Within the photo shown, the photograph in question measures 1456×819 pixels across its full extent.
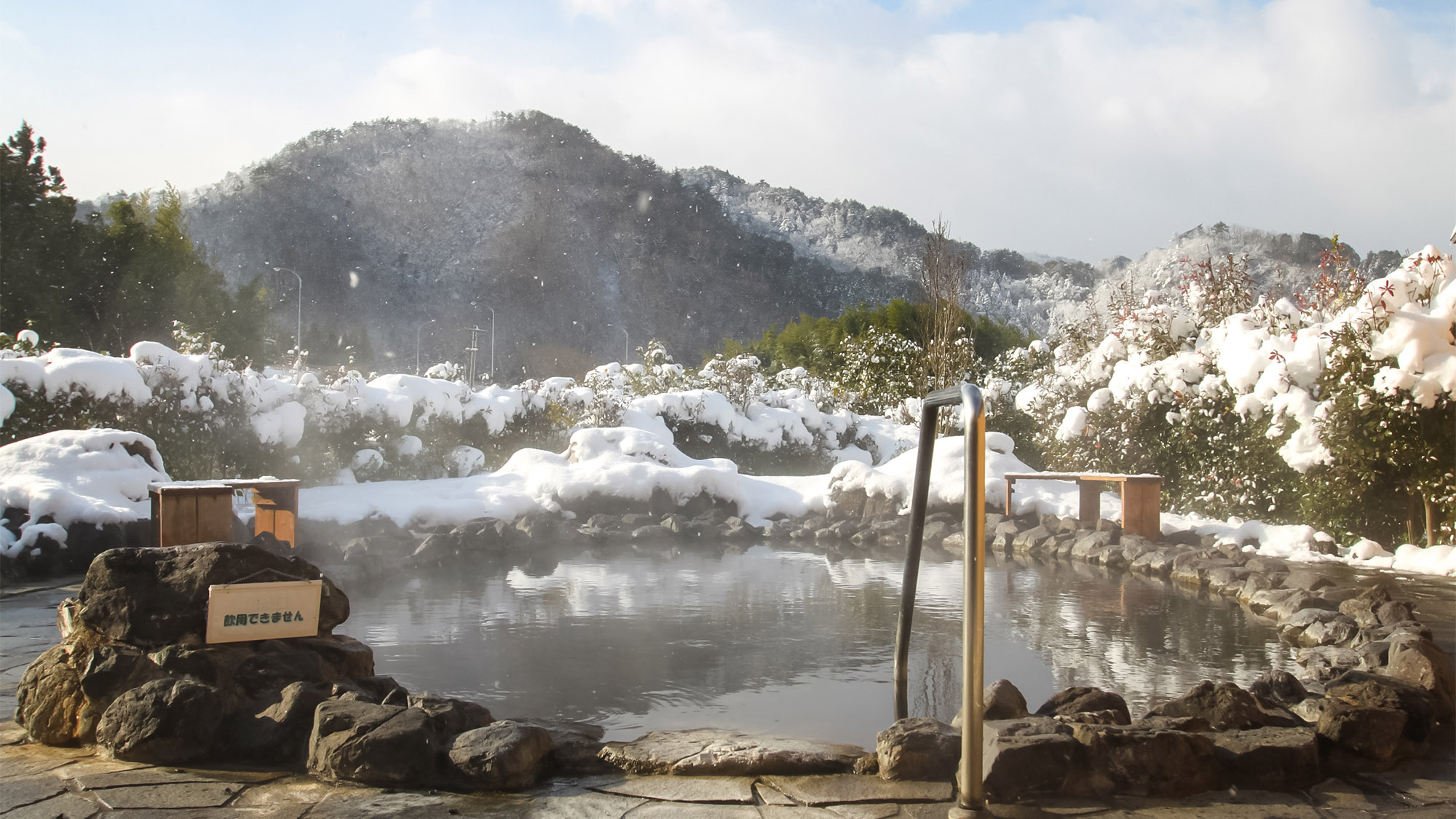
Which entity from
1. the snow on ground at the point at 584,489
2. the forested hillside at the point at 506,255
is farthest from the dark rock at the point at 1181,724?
the forested hillside at the point at 506,255

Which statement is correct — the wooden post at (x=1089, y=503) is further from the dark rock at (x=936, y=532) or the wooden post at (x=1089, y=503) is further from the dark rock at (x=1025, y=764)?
the dark rock at (x=1025, y=764)

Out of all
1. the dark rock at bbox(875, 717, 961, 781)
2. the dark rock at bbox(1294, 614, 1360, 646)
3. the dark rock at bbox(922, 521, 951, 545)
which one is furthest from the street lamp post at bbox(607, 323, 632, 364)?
the dark rock at bbox(875, 717, 961, 781)

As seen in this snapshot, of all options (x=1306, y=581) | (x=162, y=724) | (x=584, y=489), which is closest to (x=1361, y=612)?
(x=1306, y=581)

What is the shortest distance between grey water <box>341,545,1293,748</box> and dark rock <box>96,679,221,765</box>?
3.51ft

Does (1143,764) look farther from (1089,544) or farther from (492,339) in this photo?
(492,339)

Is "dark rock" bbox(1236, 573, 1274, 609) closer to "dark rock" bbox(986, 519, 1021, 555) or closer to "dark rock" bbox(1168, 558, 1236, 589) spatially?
"dark rock" bbox(1168, 558, 1236, 589)

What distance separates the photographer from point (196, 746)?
9.62 ft

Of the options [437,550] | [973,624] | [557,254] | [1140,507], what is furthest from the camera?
[557,254]

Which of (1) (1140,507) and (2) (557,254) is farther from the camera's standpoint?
(2) (557,254)

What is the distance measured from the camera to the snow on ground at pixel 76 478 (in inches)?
271

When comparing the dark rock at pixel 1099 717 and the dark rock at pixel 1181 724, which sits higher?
the dark rock at pixel 1181 724

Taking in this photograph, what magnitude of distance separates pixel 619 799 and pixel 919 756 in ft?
2.84

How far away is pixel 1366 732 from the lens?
2939 millimetres

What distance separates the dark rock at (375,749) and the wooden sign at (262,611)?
71 cm
